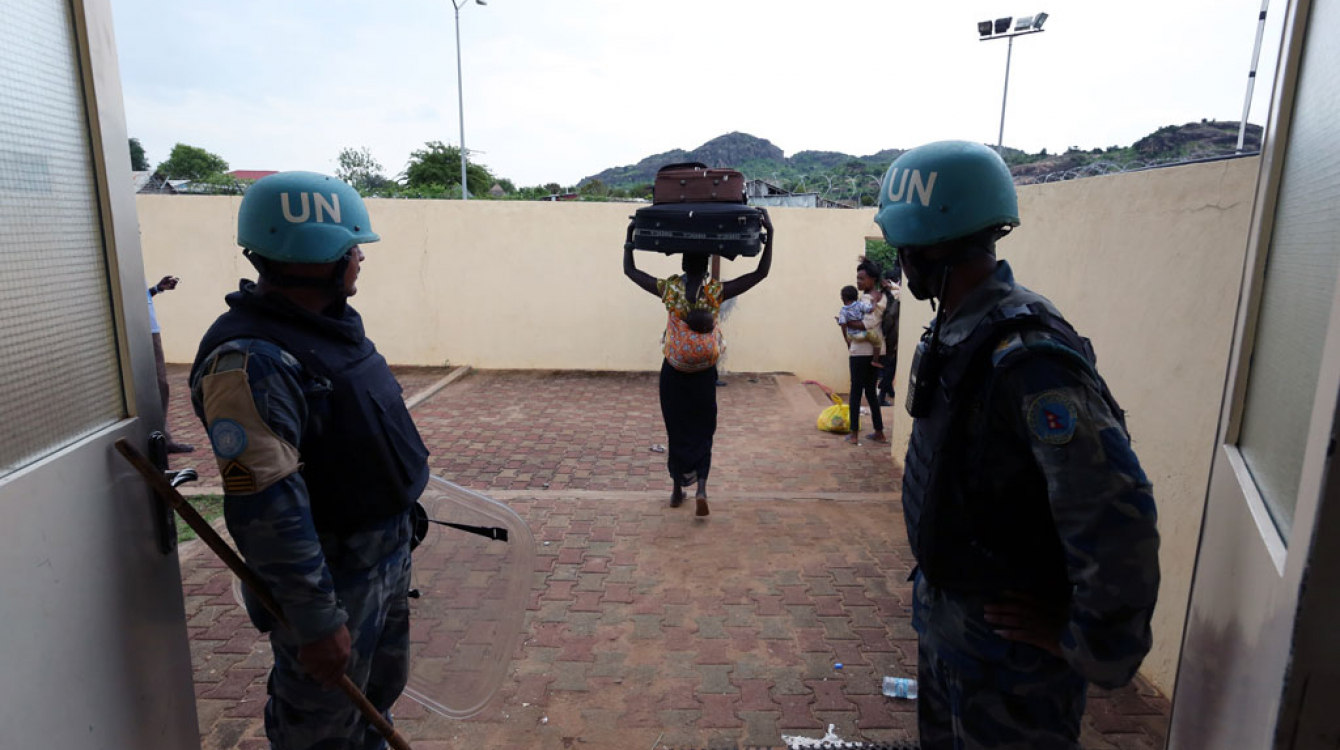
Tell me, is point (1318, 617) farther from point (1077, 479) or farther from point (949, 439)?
point (949, 439)

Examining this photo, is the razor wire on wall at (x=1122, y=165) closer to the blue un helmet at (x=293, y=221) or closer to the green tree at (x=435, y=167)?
the blue un helmet at (x=293, y=221)

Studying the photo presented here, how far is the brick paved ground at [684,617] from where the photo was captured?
2.89 metres

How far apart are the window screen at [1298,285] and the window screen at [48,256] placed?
2441mm

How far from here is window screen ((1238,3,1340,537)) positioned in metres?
1.20

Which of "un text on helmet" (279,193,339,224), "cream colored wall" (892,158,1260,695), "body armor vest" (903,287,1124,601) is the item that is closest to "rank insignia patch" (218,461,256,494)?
"un text on helmet" (279,193,339,224)

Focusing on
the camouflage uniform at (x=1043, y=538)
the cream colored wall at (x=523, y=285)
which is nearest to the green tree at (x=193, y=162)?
the cream colored wall at (x=523, y=285)

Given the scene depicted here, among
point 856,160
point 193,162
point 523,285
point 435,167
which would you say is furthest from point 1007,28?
point 193,162

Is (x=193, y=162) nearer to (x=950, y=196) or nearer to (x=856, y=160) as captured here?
(x=856, y=160)

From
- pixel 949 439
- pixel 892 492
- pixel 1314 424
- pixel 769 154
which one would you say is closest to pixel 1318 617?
pixel 1314 424

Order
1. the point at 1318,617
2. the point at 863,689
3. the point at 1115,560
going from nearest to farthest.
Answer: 1. the point at 1318,617
2. the point at 1115,560
3. the point at 863,689

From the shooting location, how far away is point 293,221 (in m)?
1.91

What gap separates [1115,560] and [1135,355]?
88.7 inches

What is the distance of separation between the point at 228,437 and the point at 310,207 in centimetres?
68

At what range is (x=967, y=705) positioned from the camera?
1.67 meters
